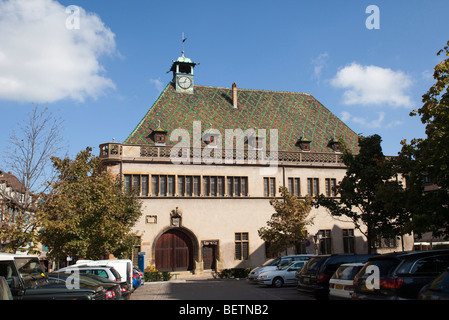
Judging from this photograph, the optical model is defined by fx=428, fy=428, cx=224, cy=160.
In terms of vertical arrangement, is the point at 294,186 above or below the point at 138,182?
below

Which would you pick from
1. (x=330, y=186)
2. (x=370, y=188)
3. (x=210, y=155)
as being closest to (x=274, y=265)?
(x=370, y=188)

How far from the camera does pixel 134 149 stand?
108ft

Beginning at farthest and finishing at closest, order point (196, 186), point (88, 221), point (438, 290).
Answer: point (196, 186), point (88, 221), point (438, 290)

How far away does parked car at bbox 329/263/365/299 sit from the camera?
1224 cm

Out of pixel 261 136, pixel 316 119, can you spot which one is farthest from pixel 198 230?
pixel 316 119

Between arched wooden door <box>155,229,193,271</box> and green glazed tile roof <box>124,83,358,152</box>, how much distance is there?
24.4 feet

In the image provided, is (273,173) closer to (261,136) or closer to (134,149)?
(261,136)

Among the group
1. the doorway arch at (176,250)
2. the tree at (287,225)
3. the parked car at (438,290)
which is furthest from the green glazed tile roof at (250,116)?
the parked car at (438,290)

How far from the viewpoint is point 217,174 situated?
3444cm

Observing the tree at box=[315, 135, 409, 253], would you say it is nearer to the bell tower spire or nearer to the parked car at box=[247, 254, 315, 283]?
the parked car at box=[247, 254, 315, 283]

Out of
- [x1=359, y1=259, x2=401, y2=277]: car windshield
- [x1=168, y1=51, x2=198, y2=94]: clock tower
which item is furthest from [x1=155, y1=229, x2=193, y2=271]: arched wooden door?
[x1=359, y1=259, x2=401, y2=277]: car windshield

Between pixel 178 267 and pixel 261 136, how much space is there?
517 inches

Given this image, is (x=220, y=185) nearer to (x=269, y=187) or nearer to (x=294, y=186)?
(x=269, y=187)

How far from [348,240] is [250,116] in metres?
14.0
